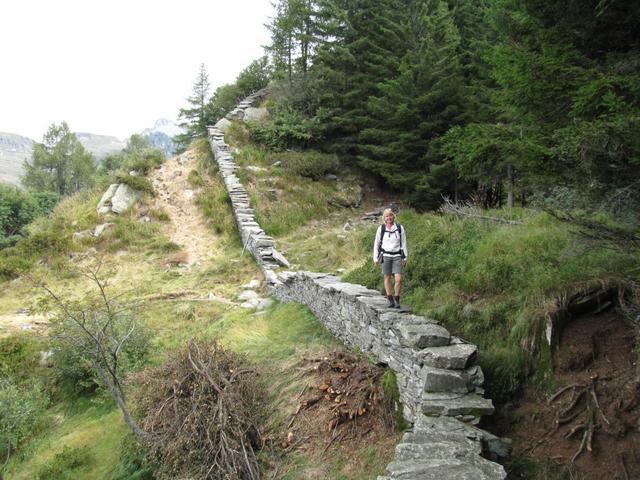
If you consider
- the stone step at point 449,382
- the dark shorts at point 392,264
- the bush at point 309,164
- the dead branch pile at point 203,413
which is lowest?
the dead branch pile at point 203,413

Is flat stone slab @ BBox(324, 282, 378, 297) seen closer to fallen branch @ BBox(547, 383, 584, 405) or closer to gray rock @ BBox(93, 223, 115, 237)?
fallen branch @ BBox(547, 383, 584, 405)

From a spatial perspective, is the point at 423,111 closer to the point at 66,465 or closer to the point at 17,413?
the point at 66,465

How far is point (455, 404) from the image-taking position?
3986mm

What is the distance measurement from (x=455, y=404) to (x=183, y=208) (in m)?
15.5

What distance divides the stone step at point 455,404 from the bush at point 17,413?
7492 mm

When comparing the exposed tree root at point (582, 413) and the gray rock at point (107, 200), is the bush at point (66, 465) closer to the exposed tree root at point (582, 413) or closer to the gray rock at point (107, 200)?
the exposed tree root at point (582, 413)

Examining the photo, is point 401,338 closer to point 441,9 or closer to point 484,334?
point 484,334

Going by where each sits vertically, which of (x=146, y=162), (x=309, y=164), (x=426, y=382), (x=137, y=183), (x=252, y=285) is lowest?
(x=252, y=285)

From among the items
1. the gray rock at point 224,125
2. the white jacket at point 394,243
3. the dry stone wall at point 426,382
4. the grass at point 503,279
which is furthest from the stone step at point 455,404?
the gray rock at point 224,125

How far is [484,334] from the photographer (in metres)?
4.94

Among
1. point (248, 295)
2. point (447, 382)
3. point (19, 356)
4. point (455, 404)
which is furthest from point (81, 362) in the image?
point (455, 404)

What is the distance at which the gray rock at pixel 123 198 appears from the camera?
1662 centimetres

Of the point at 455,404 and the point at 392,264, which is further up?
the point at 392,264

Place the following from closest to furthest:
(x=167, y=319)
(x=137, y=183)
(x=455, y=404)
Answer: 1. (x=455, y=404)
2. (x=167, y=319)
3. (x=137, y=183)
